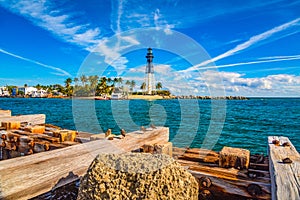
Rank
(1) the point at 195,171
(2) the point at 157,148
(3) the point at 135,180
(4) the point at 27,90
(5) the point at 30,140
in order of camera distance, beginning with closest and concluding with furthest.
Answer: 1. (3) the point at 135,180
2. (1) the point at 195,171
3. (2) the point at 157,148
4. (5) the point at 30,140
5. (4) the point at 27,90

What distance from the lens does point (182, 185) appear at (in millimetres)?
2836

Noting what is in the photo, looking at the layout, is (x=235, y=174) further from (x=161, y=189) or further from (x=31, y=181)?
(x=31, y=181)

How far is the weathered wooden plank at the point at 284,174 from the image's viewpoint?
2367mm

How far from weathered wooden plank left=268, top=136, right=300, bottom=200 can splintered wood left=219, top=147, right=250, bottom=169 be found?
44 cm

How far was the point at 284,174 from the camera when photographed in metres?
2.80

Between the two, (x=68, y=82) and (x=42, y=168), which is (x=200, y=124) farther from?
(x=68, y=82)

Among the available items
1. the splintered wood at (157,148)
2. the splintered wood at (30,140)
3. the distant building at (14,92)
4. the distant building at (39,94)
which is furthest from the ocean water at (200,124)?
the distant building at (14,92)

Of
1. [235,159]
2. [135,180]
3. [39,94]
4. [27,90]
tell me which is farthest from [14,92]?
[135,180]

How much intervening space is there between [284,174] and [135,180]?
186 cm

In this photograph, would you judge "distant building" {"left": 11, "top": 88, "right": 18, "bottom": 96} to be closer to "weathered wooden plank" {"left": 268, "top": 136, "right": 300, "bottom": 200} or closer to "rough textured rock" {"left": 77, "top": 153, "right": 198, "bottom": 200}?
"rough textured rock" {"left": 77, "top": 153, "right": 198, "bottom": 200}

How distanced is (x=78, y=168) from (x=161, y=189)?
183 cm

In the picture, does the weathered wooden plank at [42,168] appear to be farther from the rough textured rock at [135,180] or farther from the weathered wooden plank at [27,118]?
the weathered wooden plank at [27,118]

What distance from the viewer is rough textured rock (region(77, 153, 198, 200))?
2604 millimetres

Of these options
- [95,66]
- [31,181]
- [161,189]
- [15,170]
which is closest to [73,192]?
[31,181]
